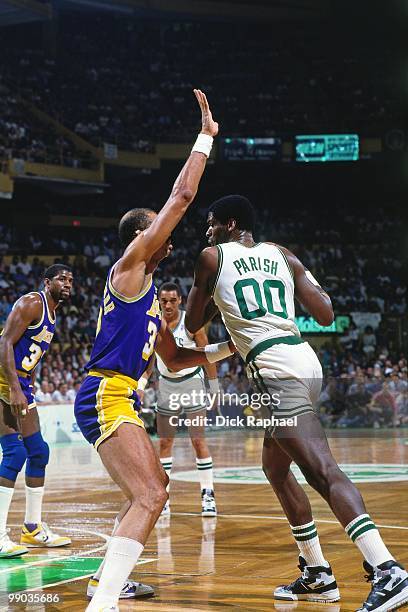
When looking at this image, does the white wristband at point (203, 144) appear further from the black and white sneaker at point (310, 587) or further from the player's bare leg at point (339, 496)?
the black and white sneaker at point (310, 587)

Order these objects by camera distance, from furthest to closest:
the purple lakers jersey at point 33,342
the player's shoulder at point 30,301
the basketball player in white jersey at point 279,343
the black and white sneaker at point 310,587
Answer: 1. the purple lakers jersey at point 33,342
2. the player's shoulder at point 30,301
3. the black and white sneaker at point 310,587
4. the basketball player in white jersey at point 279,343

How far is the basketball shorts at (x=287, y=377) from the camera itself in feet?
17.9

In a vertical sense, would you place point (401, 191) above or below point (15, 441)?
above

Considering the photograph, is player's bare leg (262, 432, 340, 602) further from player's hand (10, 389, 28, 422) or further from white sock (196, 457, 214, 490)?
white sock (196, 457, 214, 490)

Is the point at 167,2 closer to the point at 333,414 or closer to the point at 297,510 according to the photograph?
the point at 333,414

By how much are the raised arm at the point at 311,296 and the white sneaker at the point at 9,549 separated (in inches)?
125

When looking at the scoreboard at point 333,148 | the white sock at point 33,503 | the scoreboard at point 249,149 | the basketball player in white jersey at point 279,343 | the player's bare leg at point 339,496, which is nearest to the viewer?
the player's bare leg at point 339,496

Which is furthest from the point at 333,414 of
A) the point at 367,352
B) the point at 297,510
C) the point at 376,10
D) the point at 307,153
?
the point at 297,510

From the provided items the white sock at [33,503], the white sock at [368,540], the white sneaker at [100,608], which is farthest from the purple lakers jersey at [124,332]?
the white sock at [33,503]

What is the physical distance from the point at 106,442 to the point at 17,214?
26.8m

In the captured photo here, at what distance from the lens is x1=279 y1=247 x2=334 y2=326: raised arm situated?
554 cm

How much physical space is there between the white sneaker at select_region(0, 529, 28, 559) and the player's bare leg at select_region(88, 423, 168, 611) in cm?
281

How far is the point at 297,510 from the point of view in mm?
5805

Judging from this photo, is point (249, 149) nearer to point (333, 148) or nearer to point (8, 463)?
point (333, 148)
